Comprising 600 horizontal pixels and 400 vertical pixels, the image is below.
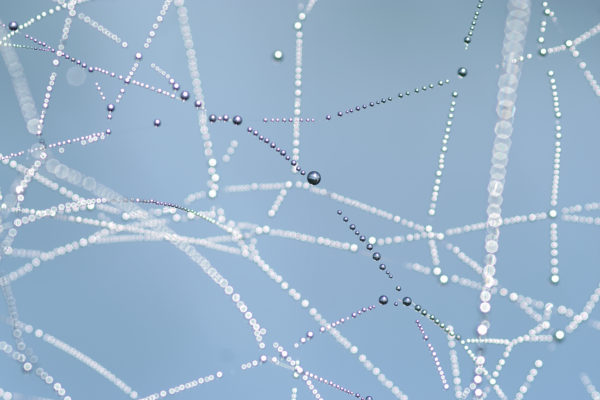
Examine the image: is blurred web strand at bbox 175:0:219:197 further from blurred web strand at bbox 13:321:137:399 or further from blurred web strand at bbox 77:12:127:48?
blurred web strand at bbox 13:321:137:399

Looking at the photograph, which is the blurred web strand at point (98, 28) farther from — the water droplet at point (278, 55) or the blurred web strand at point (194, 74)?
the water droplet at point (278, 55)

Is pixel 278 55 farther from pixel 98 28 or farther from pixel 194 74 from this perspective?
pixel 98 28

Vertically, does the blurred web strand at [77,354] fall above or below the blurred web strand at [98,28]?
below

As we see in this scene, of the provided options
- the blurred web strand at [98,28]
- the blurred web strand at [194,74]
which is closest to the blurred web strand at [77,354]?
the blurred web strand at [194,74]

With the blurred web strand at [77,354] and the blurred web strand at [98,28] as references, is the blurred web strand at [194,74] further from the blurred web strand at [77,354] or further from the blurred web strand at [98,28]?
the blurred web strand at [77,354]

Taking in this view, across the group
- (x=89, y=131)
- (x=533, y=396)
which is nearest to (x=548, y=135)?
(x=533, y=396)

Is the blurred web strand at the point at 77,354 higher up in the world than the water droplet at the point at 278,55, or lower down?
lower down

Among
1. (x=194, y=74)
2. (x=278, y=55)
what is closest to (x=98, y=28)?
(x=194, y=74)

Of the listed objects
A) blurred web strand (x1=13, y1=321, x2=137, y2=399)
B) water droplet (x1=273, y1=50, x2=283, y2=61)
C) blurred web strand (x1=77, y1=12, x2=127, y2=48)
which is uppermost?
blurred web strand (x1=77, y1=12, x2=127, y2=48)

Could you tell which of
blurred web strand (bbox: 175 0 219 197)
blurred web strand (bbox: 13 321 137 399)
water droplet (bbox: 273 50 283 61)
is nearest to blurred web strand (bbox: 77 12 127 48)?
blurred web strand (bbox: 175 0 219 197)

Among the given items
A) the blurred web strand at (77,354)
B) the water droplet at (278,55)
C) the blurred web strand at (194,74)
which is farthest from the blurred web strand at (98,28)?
the blurred web strand at (77,354)

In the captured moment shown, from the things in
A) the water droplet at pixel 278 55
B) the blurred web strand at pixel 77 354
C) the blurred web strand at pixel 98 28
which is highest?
the blurred web strand at pixel 98 28
